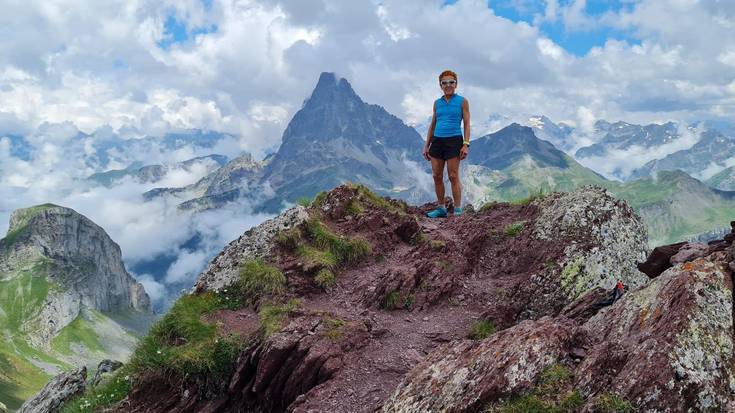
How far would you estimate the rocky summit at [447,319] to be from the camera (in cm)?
805

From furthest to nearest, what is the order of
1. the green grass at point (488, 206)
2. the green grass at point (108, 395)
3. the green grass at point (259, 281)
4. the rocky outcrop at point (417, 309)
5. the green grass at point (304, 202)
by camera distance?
1. the green grass at point (488, 206)
2. the green grass at point (304, 202)
3. the green grass at point (259, 281)
4. the green grass at point (108, 395)
5. the rocky outcrop at point (417, 309)

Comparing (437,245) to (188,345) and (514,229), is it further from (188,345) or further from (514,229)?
(188,345)

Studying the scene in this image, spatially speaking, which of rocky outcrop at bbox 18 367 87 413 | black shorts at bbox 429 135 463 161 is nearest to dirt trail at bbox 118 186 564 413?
black shorts at bbox 429 135 463 161

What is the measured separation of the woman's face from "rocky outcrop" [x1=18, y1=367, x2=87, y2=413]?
64.0 feet

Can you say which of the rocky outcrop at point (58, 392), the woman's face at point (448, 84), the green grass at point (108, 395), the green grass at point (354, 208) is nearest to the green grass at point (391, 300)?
the green grass at point (354, 208)

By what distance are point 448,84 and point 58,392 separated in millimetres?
21225

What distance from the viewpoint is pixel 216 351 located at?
1331 cm

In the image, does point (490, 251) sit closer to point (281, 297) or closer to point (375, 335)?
point (375, 335)

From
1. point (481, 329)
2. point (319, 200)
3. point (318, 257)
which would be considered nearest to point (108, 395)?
point (318, 257)

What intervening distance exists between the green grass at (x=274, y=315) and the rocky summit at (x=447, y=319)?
0.21 ft

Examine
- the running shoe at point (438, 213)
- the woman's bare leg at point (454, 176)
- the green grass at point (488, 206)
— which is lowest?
the green grass at point (488, 206)

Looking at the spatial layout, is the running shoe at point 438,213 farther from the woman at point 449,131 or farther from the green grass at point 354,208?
the green grass at point 354,208

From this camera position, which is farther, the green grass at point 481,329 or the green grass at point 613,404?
the green grass at point 481,329

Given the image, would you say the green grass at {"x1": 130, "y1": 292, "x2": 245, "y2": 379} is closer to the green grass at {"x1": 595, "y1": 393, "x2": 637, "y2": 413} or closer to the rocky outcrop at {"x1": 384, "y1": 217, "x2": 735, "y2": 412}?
the rocky outcrop at {"x1": 384, "y1": 217, "x2": 735, "y2": 412}
